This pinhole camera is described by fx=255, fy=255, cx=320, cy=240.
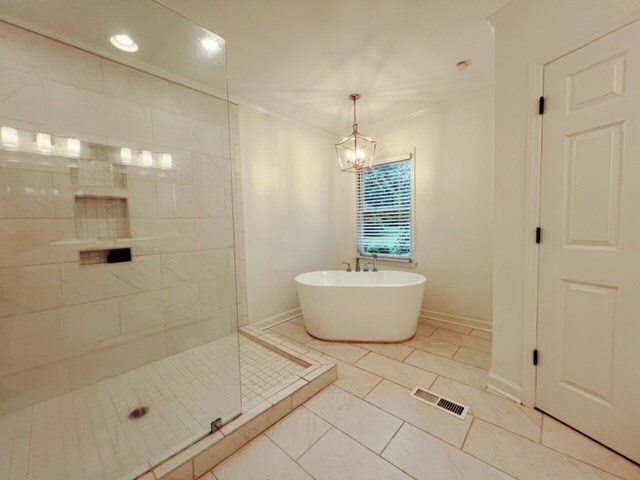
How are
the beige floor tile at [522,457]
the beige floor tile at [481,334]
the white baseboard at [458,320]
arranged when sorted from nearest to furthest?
the beige floor tile at [522,457] → the beige floor tile at [481,334] → the white baseboard at [458,320]

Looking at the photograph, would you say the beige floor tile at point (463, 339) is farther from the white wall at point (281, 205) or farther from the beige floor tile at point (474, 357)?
the white wall at point (281, 205)

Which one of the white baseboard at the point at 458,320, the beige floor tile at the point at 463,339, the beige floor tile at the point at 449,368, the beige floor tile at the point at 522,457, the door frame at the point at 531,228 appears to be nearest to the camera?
the beige floor tile at the point at 522,457

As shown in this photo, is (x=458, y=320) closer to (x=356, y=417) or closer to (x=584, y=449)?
(x=584, y=449)

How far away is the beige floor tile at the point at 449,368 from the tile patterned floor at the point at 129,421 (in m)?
1.04

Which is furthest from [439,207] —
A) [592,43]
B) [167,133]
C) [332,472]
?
[167,133]

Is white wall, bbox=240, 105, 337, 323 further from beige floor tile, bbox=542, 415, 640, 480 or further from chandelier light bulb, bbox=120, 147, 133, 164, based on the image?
beige floor tile, bbox=542, 415, 640, 480

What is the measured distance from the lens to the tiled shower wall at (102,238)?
1.62 metres

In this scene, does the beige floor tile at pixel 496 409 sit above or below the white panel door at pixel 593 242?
below

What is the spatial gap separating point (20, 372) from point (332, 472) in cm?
205

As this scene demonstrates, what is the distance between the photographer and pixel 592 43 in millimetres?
1289

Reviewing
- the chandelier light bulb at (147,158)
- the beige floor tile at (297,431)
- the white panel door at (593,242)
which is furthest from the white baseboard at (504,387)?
the chandelier light bulb at (147,158)

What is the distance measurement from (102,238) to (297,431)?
193 centimetres

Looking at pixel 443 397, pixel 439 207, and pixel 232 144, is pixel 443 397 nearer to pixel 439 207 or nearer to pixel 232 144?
pixel 439 207

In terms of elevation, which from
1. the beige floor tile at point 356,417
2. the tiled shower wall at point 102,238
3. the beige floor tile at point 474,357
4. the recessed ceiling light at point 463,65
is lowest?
the beige floor tile at point 356,417
